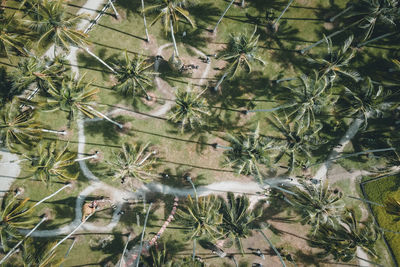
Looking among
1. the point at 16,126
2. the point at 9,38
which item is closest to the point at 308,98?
the point at 16,126

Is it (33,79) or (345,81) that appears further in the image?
(345,81)

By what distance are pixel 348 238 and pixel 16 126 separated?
105 feet

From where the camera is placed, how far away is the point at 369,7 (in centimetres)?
2322

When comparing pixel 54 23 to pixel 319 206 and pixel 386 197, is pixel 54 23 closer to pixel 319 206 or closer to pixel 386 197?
pixel 319 206

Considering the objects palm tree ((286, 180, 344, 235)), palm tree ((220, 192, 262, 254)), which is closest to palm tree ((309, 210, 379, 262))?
palm tree ((286, 180, 344, 235))

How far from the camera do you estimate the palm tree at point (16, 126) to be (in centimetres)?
2059

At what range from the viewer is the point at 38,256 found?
2252 cm

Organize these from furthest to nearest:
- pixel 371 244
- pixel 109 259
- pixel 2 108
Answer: pixel 109 259, pixel 371 244, pixel 2 108

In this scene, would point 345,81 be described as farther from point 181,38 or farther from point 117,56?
point 117,56

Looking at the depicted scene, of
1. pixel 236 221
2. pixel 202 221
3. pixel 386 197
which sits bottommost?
pixel 236 221

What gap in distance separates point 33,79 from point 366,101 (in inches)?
1179

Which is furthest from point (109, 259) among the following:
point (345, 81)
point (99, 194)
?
point (345, 81)

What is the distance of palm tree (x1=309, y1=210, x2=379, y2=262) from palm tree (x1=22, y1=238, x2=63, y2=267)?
25.2 meters

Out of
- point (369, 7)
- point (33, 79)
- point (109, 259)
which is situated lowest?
point (109, 259)
